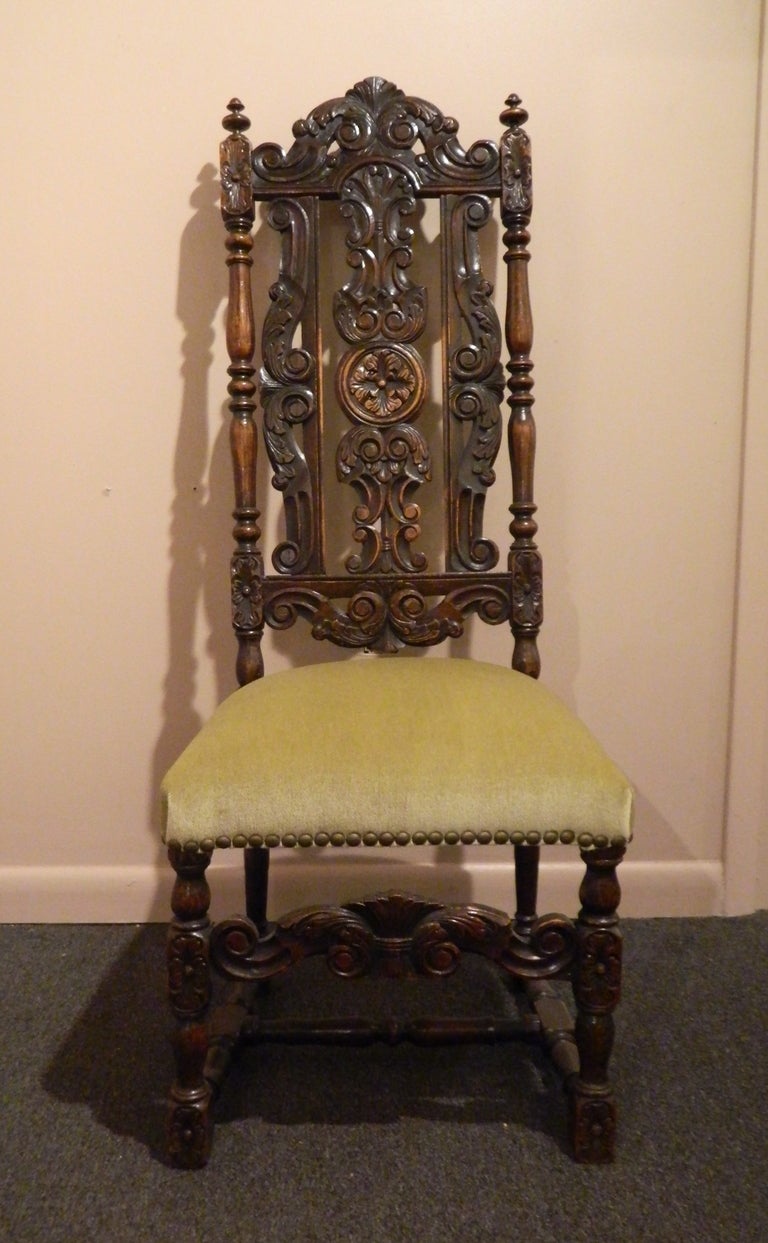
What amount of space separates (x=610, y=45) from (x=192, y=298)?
827 mm

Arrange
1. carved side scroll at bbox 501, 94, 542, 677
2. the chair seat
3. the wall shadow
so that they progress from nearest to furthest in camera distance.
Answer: the chair seat → carved side scroll at bbox 501, 94, 542, 677 → the wall shadow

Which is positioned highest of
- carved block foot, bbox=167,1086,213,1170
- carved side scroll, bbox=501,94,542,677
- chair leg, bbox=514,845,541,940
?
carved side scroll, bbox=501,94,542,677

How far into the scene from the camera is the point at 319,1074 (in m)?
1.23

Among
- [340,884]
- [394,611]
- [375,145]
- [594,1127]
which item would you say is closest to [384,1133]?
[594,1127]

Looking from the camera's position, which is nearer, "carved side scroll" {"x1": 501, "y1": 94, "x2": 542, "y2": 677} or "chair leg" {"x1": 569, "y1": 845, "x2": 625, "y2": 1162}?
"chair leg" {"x1": 569, "y1": 845, "x2": 625, "y2": 1162}

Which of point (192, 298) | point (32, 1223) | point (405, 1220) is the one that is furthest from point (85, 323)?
point (405, 1220)

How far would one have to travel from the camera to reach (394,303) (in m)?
1.37

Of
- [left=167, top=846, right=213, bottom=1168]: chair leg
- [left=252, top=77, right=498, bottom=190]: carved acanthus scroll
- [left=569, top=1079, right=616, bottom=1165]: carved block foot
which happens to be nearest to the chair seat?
[left=167, top=846, right=213, bottom=1168]: chair leg

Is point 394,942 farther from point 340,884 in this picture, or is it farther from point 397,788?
point 340,884

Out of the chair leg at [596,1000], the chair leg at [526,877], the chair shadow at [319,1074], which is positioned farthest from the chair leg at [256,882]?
the chair leg at [596,1000]

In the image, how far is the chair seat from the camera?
94cm

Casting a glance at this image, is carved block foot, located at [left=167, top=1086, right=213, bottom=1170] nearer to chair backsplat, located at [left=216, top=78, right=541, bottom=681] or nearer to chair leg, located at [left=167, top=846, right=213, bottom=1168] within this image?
chair leg, located at [left=167, top=846, right=213, bottom=1168]

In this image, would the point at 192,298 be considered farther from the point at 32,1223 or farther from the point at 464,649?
the point at 32,1223

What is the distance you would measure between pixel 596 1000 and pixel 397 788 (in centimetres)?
36
